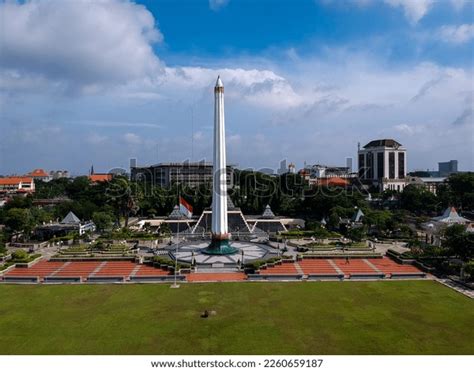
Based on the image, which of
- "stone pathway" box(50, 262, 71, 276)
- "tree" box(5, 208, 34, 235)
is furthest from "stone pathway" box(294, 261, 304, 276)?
"tree" box(5, 208, 34, 235)

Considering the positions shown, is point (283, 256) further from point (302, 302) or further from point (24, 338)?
point (24, 338)

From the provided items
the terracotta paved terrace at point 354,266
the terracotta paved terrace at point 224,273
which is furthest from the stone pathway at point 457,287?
the terracotta paved terrace at point 354,266

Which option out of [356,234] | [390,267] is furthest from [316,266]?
[356,234]

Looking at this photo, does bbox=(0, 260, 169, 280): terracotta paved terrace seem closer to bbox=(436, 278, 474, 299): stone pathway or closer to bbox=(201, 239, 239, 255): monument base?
→ bbox=(201, 239, 239, 255): monument base

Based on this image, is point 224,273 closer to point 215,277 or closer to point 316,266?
point 215,277

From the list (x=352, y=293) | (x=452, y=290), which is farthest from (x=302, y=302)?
(x=452, y=290)

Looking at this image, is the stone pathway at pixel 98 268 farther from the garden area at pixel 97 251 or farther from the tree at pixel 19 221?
the tree at pixel 19 221
